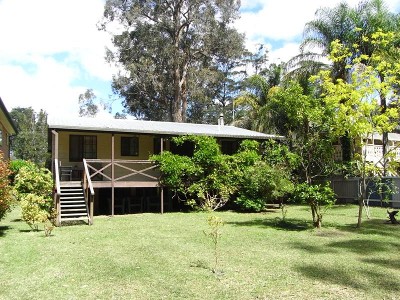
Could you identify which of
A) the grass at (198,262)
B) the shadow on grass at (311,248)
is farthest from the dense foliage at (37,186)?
the shadow on grass at (311,248)

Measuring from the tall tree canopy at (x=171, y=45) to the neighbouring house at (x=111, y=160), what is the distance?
15.1 metres

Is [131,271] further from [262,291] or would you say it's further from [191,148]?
[191,148]

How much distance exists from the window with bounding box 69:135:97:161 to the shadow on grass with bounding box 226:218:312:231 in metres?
8.79

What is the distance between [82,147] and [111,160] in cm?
280

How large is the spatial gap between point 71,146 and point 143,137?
12.2 feet

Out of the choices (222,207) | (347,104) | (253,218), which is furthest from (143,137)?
(347,104)

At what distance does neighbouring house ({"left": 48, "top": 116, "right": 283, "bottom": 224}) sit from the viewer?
16859mm

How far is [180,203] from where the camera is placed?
2047 cm

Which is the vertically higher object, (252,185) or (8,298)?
(252,185)

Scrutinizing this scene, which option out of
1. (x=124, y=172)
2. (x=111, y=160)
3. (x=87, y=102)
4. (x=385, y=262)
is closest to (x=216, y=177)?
(x=124, y=172)

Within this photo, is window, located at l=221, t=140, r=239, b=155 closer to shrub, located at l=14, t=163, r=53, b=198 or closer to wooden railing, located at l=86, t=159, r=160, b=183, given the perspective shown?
wooden railing, located at l=86, t=159, r=160, b=183

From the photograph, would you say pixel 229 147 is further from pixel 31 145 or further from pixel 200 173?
pixel 31 145

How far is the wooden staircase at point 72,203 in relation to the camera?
15.0 m

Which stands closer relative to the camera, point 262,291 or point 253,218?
point 262,291
